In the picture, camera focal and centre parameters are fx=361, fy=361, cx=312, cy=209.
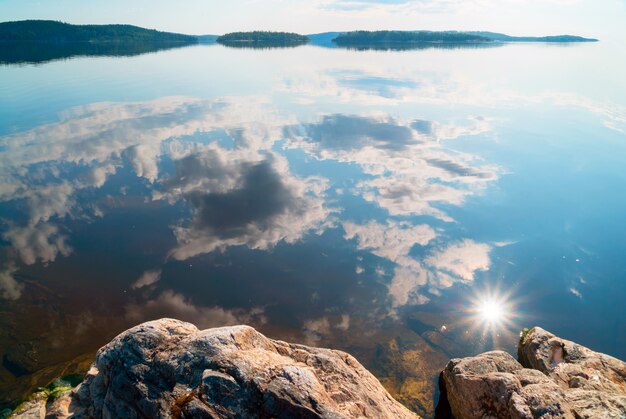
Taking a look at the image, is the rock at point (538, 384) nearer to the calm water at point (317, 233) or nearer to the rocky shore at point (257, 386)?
the rocky shore at point (257, 386)

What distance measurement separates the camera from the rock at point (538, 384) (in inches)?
372

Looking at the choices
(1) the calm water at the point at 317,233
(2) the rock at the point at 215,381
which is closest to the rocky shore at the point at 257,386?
(2) the rock at the point at 215,381

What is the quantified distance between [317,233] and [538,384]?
1524 centimetres

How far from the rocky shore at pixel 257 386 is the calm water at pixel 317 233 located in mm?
4408

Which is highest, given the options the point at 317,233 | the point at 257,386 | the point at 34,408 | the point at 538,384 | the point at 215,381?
the point at 215,381

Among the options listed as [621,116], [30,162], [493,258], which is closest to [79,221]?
[30,162]

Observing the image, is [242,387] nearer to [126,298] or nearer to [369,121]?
[126,298]

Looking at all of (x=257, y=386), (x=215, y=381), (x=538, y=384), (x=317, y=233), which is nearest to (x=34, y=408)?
(x=215, y=381)

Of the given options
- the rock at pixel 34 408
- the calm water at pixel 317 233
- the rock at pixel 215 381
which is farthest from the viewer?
the calm water at pixel 317 233

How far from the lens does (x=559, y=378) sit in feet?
39.2

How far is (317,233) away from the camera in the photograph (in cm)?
2380

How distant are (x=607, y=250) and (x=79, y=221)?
114ft

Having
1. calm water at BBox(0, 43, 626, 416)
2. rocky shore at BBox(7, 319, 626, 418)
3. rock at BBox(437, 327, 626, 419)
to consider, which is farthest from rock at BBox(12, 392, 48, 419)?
rock at BBox(437, 327, 626, 419)

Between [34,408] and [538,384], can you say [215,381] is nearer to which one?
[34,408]
